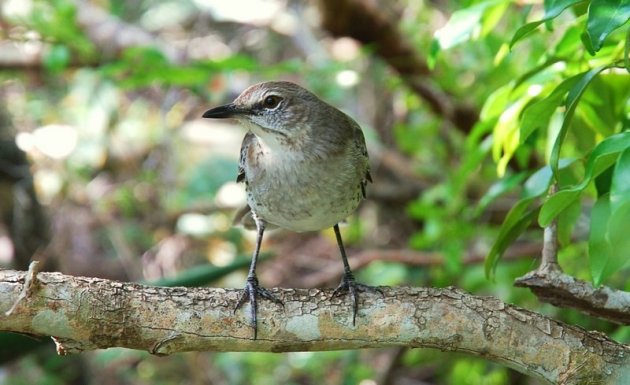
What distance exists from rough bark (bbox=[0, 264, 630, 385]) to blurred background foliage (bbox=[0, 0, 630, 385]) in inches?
21.4

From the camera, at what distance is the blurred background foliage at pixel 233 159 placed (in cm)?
477

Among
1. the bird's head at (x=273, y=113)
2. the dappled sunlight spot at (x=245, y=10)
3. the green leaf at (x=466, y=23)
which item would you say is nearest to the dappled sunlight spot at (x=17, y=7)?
the dappled sunlight spot at (x=245, y=10)

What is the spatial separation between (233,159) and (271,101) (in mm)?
3296

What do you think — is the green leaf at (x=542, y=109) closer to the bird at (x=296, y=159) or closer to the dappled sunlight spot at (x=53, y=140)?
the bird at (x=296, y=159)

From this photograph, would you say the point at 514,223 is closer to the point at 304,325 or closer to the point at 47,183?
the point at 304,325

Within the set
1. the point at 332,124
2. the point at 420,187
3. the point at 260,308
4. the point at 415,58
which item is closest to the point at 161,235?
the point at 420,187

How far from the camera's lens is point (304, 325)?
2680 millimetres

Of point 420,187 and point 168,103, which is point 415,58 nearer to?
point 420,187

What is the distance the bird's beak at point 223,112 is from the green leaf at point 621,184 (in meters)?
1.88

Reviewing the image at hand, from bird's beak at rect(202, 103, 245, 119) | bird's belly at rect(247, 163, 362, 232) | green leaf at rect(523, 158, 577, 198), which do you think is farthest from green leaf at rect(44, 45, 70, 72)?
green leaf at rect(523, 158, 577, 198)

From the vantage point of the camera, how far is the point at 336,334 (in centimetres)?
268

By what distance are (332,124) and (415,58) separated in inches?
81.1

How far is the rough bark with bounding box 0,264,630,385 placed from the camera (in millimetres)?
Result: 2479

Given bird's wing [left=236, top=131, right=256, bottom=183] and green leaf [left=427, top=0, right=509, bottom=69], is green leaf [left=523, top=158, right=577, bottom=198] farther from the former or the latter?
bird's wing [left=236, top=131, right=256, bottom=183]
